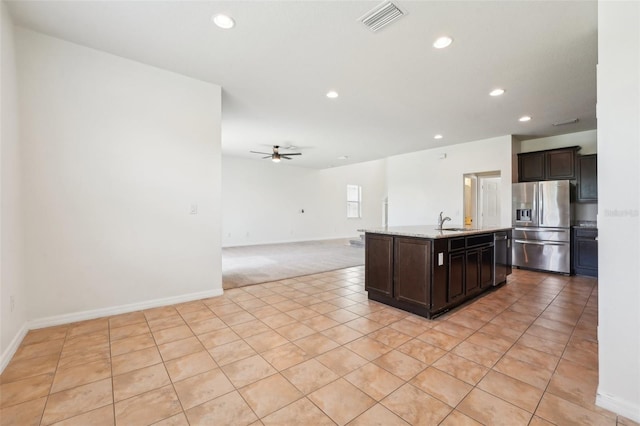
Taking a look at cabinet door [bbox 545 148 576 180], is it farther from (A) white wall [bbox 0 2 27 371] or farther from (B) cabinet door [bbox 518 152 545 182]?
(A) white wall [bbox 0 2 27 371]

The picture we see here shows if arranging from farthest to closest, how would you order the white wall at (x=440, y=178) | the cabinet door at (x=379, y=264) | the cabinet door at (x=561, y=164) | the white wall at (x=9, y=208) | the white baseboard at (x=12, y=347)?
the white wall at (x=440, y=178) < the cabinet door at (x=561, y=164) < the cabinet door at (x=379, y=264) < the white wall at (x=9, y=208) < the white baseboard at (x=12, y=347)

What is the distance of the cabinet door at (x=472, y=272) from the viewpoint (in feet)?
11.0

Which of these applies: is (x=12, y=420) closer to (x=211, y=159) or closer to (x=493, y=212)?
(x=211, y=159)

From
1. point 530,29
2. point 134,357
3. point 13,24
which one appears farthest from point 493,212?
point 13,24

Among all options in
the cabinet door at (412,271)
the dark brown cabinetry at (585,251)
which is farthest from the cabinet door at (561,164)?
the cabinet door at (412,271)

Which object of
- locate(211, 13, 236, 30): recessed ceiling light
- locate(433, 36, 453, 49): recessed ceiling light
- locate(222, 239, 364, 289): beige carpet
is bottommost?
locate(222, 239, 364, 289): beige carpet

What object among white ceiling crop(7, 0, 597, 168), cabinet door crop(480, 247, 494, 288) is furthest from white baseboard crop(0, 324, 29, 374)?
cabinet door crop(480, 247, 494, 288)

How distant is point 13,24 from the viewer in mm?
2408

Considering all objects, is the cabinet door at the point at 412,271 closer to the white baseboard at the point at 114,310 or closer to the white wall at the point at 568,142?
the white baseboard at the point at 114,310

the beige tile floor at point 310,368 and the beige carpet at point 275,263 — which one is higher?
the beige carpet at point 275,263

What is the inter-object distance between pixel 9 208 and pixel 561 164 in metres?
7.71

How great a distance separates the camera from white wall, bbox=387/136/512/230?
5.74m

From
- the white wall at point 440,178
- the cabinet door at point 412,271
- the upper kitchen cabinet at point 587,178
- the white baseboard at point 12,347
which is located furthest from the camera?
the white wall at point 440,178

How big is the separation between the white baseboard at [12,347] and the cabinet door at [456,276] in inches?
152
